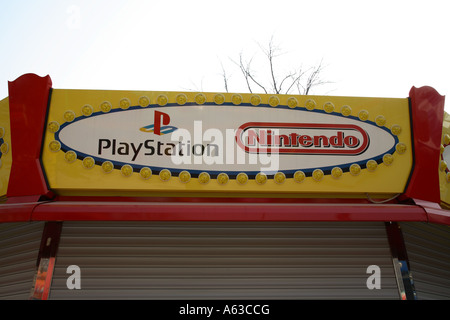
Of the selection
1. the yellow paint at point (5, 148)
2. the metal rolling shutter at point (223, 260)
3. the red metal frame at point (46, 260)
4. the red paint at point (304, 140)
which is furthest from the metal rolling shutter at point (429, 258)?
the yellow paint at point (5, 148)

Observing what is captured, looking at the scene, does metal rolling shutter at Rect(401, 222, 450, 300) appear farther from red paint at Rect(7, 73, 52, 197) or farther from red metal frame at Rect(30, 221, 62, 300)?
red paint at Rect(7, 73, 52, 197)

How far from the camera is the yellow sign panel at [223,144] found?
4520 mm

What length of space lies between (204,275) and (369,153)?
2510 millimetres

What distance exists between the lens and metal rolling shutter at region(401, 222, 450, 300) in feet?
15.1

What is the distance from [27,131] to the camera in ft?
15.0

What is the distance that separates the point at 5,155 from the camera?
468 centimetres

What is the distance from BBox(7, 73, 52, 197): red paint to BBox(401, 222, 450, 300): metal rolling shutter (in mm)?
4444

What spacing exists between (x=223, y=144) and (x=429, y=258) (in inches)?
116

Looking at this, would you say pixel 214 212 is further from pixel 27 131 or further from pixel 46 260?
pixel 27 131

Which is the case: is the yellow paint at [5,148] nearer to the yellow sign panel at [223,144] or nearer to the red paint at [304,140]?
the yellow sign panel at [223,144]

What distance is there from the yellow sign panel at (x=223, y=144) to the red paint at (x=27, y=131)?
11cm

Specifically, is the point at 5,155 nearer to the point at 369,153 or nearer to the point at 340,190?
the point at 340,190

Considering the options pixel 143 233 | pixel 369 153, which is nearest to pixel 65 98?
pixel 143 233
